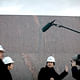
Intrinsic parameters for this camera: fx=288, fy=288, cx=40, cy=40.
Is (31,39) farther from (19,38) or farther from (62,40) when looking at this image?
(62,40)

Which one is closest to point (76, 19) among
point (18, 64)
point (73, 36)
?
point (73, 36)

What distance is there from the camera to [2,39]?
5.14 m

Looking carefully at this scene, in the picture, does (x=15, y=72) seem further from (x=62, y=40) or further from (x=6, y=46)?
(x=62, y=40)

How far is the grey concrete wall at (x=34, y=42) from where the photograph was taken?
5.06m

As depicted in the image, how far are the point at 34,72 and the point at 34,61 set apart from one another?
7.6 inches

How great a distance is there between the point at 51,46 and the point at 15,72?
2.57ft

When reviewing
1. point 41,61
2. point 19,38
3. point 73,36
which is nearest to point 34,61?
point 41,61

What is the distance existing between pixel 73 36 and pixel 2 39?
1.27 metres

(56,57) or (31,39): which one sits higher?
(31,39)

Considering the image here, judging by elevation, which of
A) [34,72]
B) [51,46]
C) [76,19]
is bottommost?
[34,72]

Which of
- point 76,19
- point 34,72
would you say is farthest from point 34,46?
point 76,19

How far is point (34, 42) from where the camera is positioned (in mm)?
5133

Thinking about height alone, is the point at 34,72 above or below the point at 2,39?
below

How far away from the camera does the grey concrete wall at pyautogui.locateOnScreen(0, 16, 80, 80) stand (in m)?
5.06
